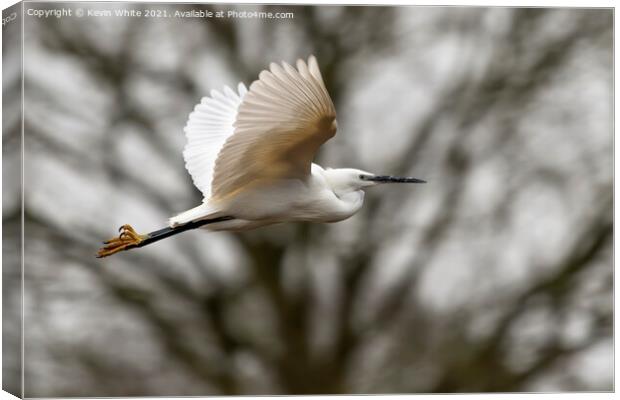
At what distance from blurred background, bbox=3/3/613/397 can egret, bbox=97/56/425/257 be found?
2.15ft

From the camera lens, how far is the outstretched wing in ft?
17.2

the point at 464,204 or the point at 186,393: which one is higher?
the point at 464,204

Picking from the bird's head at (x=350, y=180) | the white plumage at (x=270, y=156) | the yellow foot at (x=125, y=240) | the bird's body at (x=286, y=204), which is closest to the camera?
the white plumage at (x=270, y=156)

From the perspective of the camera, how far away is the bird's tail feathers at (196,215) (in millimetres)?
6355

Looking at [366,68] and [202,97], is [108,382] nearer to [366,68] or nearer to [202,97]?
[202,97]

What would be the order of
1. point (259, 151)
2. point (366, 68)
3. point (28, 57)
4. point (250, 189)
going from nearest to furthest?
point (259, 151)
point (250, 189)
point (28, 57)
point (366, 68)

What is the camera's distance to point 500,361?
8.22 meters

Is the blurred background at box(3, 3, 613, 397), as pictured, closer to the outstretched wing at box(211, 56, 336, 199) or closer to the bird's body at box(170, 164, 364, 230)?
the bird's body at box(170, 164, 364, 230)

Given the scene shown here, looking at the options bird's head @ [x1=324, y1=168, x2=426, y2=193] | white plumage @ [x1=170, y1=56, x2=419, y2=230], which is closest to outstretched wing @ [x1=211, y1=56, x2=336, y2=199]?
white plumage @ [x1=170, y1=56, x2=419, y2=230]

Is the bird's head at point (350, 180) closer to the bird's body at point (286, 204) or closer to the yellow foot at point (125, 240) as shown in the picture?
the bird's body at point (286, 204)

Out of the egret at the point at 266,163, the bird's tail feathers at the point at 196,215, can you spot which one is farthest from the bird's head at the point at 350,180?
the bird's tail feathers at the point at 196,215

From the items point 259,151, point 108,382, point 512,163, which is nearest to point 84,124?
point 108,382

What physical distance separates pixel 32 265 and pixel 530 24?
2984mm

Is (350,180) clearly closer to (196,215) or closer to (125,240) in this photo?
(196,215)
